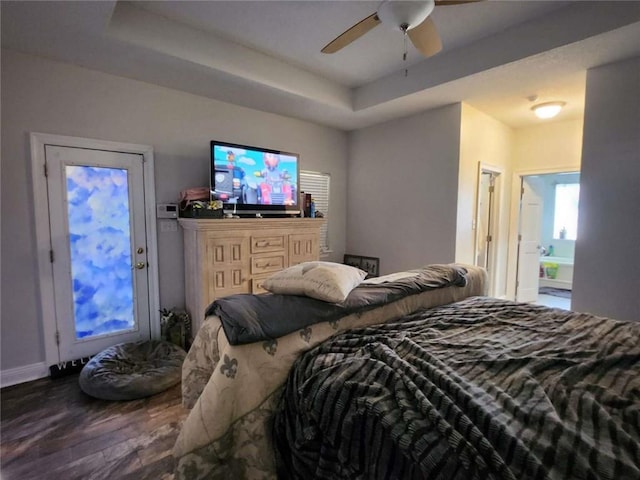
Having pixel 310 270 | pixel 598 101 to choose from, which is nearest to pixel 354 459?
pixel 310 270

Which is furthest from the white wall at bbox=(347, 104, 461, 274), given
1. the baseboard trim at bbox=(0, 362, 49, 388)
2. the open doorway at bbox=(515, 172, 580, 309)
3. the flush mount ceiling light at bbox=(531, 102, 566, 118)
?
the baseboard trim at bbox=(0, 362, 49, 388)

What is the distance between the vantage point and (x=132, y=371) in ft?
8.42

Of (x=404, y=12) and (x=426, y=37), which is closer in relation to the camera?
(x=404, y=12)

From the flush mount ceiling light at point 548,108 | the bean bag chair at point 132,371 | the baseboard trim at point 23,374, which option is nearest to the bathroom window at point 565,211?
the flush mount ceiling light at point 548,108

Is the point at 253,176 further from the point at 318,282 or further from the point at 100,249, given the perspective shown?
the point at 318,282

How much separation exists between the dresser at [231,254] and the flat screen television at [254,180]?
28 cm

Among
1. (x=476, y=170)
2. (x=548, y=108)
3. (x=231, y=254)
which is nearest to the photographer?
(x=231, y=254)

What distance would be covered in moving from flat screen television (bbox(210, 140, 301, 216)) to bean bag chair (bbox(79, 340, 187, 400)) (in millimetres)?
1484

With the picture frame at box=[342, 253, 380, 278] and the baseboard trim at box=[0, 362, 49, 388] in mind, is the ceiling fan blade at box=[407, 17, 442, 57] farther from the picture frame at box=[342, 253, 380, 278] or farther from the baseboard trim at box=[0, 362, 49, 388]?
the baseboard trim at box=[0, 362, 49, 388]

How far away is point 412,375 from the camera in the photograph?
1.09m

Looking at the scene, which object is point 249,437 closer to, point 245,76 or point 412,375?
point 412,375

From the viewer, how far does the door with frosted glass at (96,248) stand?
2.71m

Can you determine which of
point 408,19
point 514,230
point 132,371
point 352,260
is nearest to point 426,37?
point 408,19

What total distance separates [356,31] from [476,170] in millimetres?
2566
